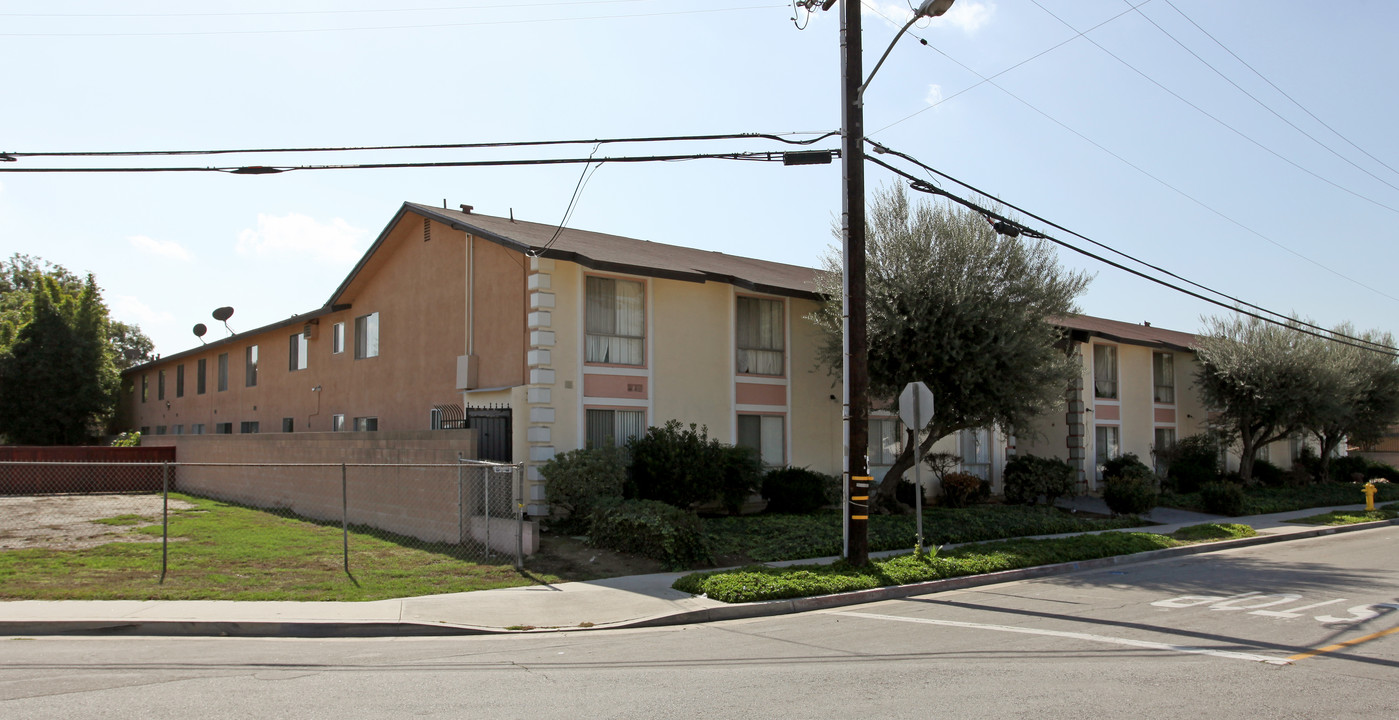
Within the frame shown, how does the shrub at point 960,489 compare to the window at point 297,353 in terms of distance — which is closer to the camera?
the shrub at point 960,489

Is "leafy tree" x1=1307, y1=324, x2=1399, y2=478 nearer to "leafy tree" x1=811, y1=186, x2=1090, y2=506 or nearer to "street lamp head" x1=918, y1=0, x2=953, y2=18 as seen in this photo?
"leafy tree" x1=811, y1=186, x2=1090, y2=506

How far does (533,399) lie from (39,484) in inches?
666

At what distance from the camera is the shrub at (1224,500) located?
2272 cm

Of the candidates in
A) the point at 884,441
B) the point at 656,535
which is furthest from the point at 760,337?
the point at 656,535

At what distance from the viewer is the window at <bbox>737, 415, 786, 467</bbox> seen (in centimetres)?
1975

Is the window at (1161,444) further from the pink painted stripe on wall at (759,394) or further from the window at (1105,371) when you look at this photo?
the pink painted stripe on wall at (759,394)

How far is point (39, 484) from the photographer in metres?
24.7

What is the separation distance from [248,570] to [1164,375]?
2918 centimetres

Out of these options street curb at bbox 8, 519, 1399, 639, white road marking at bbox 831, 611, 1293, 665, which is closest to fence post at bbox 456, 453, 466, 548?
street curb at bbox 8, 519, 1399, 639

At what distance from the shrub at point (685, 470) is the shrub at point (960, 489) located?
21.2 ft

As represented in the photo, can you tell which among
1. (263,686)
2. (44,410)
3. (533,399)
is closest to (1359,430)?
(533,399)

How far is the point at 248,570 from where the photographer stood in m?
12.1

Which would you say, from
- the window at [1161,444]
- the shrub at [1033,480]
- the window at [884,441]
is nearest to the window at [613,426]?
the window at [884,441]

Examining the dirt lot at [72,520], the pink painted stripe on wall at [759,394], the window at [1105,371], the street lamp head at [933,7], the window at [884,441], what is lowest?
the dirt lot at [72,520]
